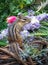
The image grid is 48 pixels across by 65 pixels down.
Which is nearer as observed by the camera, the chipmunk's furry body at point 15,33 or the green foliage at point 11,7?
the chipmunk's furry body at point 15,33

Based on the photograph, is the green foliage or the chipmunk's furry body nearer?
the chipmunk's furry body

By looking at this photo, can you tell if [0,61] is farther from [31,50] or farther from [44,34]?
[44,34]

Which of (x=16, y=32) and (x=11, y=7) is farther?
(x=11, y=7)

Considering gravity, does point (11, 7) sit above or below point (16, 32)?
above

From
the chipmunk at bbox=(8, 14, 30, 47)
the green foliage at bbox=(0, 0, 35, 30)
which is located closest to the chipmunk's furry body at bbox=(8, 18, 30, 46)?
the chipmunk at bbox=(8, 14, 30, 47)

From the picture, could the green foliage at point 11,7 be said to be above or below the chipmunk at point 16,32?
above

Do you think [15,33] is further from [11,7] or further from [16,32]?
[11,7]

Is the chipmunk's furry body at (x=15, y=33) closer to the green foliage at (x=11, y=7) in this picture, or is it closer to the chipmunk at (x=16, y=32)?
the chipmunk at (x=16, y=32)

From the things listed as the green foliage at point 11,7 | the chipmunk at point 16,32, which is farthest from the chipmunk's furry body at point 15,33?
the green foliage at point 11,7

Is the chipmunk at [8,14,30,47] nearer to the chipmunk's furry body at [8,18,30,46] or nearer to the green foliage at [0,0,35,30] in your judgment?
the chipmunk's furry body at [8,18,30,46]

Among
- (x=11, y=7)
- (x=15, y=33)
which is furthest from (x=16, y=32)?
(x=11, y=7)

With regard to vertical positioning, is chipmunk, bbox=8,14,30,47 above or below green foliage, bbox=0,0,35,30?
below

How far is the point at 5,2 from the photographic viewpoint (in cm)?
272

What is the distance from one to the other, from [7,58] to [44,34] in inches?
9.8
